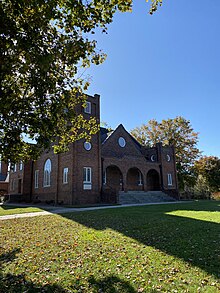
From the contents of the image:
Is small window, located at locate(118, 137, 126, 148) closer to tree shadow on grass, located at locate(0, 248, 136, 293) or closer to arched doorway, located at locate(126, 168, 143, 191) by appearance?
arched doorway, located at locate(126, 168, 143, 191)

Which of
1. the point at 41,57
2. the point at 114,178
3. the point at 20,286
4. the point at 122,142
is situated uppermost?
the point at 122,142

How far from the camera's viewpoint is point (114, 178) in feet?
86.1

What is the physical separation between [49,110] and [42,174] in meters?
22.0

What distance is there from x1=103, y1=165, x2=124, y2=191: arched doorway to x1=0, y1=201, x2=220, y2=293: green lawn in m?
17.7

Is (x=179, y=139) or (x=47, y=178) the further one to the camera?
(x=179, y=139)

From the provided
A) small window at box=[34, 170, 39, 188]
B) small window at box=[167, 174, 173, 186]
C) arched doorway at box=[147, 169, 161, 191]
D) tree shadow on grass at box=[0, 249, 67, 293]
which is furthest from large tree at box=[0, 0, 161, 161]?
small window at box=[167, 174, 173, 186]

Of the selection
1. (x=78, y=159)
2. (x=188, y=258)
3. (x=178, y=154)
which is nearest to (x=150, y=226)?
(x=188, y=258)

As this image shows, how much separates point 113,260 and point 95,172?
17.4 metres

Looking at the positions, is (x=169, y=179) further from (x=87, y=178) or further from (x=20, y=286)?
(x=20, y=286)

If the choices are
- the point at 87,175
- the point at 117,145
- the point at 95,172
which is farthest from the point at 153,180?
the point at 87,175

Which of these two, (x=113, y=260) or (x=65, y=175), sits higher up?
(x=65, y=175)

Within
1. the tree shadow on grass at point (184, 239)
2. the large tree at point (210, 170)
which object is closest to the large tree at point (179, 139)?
the large tree at point (210, 170)

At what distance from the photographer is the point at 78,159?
20.8 metres

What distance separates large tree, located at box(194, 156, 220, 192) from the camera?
35263 mm
